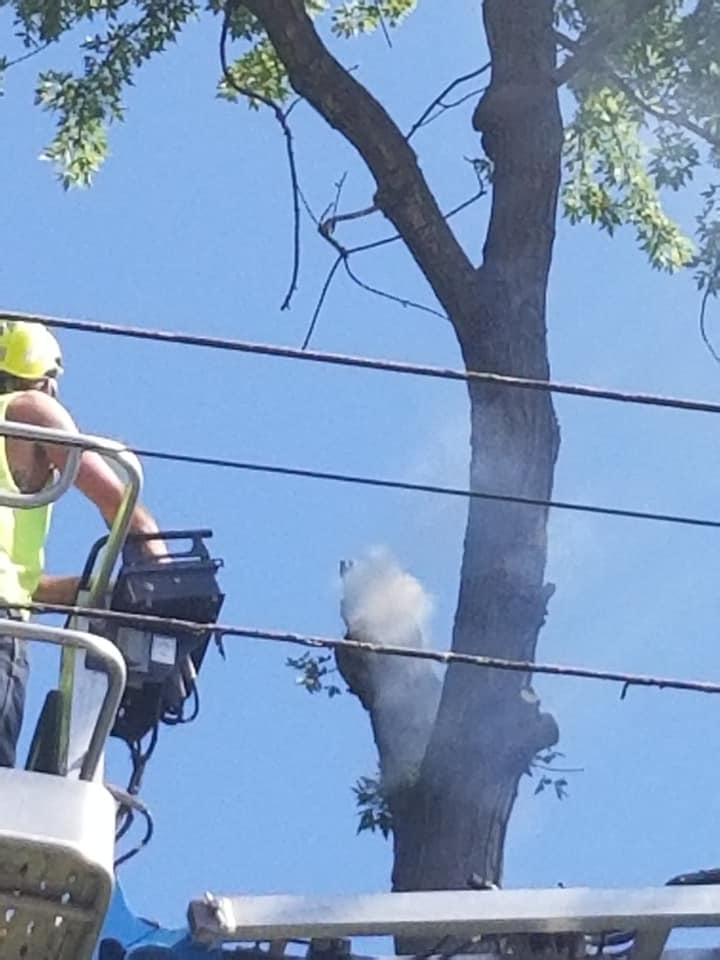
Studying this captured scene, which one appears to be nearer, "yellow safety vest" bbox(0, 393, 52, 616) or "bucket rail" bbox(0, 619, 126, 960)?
"bucket rail" bbox(0, 619, 126, 960)

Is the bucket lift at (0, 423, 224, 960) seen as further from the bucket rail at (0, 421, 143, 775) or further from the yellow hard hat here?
the yellow hard hat

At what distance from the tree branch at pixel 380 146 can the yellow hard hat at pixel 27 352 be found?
11.1 feet

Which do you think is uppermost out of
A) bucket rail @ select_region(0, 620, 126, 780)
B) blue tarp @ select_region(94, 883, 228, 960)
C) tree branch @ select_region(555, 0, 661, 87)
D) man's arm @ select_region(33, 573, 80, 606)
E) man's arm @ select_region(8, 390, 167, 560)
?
tree branch @ select_region(555, 0, 661, 87)

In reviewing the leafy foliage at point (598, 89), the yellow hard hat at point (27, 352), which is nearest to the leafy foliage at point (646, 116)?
the leafy foliage at point (598, 89)

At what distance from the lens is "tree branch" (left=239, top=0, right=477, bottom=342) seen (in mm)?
9242

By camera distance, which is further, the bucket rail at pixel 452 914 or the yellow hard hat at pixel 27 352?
the yellow hard hat at pixel 27 352

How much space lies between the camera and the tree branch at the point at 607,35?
10062 millimetres

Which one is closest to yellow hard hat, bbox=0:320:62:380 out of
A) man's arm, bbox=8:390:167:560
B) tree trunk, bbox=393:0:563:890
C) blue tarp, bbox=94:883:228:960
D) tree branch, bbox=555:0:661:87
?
man's arm, bbox=8:390:167:560

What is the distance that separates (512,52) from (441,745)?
3228 millimetres

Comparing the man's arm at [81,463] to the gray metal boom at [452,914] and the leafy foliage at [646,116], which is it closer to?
the gray metal boom at [452,914]

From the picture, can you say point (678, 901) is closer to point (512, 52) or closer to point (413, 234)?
point (413, 234)

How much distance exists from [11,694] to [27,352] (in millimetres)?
1034

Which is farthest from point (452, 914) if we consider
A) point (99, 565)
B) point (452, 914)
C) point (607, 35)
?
point (607, 35)

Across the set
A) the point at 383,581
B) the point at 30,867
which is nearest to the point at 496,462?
the point at 383,581
